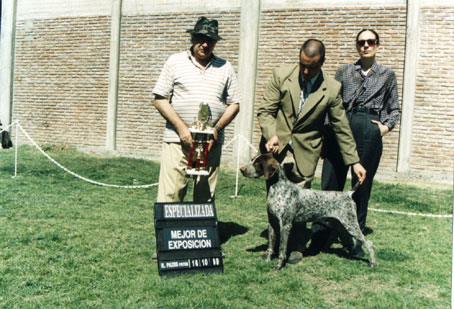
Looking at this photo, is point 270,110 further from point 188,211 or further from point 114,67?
point 114,67

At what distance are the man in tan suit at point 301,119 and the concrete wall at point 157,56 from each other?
21.7 ft

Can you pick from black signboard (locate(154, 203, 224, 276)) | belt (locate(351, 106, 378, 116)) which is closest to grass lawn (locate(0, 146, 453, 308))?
black signboard (locate(154, 203, 224, 276))

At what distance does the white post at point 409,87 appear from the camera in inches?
395

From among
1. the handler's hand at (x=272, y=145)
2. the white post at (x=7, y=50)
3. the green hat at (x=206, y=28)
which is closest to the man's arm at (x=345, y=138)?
the handler's hand at (x=272, y=145)

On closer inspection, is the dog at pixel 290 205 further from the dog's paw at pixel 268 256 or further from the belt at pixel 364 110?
the belt at pixel 364 110

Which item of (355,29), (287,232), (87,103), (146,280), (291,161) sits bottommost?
(146,280)

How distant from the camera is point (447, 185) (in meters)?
9.94

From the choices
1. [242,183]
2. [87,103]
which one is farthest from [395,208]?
[87,103]

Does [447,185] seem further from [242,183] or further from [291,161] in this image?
[291,161]

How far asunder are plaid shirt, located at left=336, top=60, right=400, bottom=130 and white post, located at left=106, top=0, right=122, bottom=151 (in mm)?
9483

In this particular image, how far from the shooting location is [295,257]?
4469 mm

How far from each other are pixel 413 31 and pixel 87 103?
9685 mm

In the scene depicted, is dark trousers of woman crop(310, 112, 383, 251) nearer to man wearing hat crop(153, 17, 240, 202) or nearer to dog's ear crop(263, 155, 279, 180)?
dog's ear crop(263, 155, 279, 180)

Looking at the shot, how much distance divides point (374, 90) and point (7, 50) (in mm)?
13594
